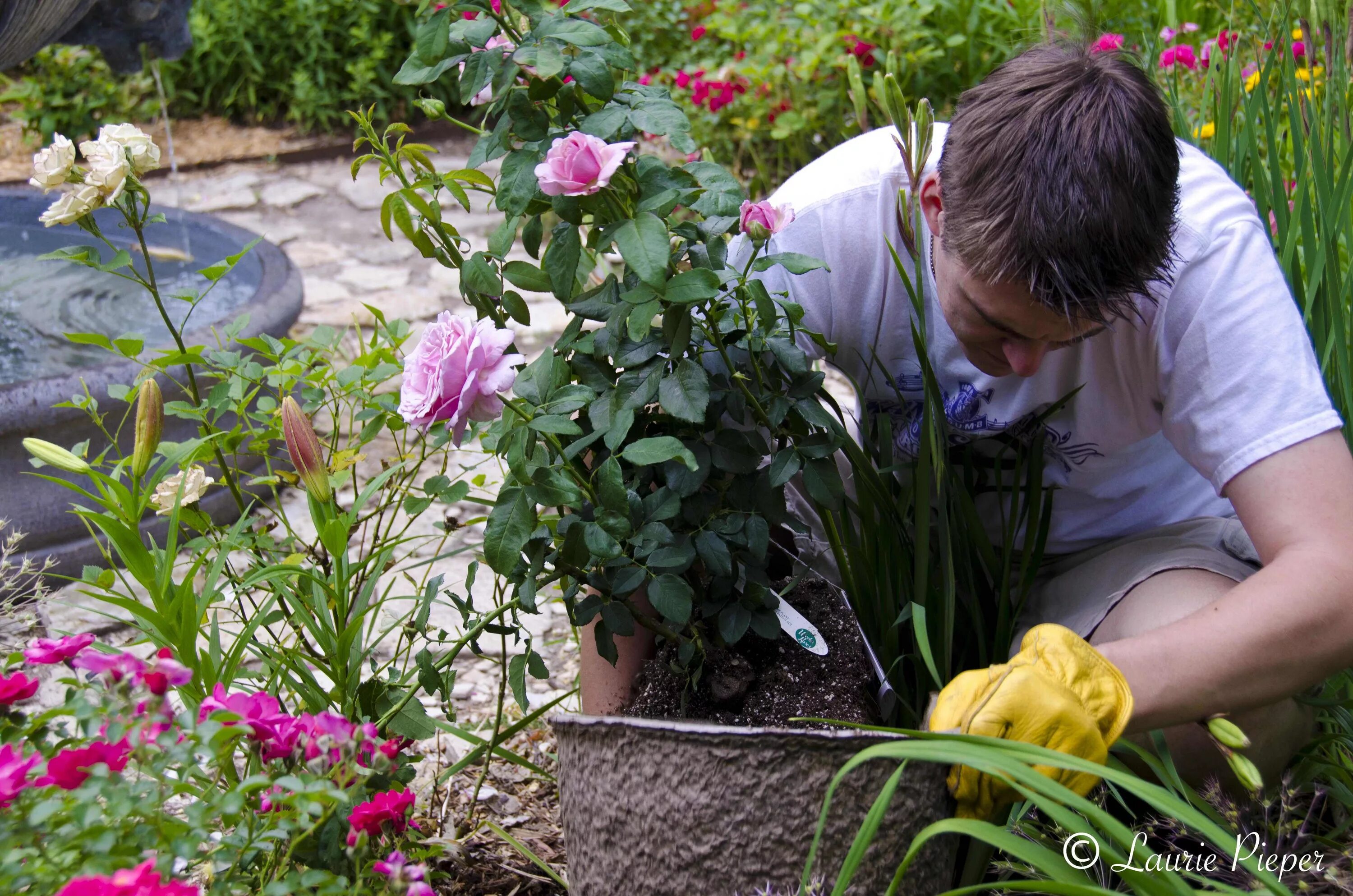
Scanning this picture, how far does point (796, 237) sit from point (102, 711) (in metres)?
1.02

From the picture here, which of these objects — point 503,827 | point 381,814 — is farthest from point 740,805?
point 503,827

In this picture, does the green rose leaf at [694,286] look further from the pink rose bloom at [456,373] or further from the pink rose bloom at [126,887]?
the pink rose bloom at [126,887]

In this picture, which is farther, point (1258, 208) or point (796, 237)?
point (1258, 208)

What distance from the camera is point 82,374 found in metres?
2.30

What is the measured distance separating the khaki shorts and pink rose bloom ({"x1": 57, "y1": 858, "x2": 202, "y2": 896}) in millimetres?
1066

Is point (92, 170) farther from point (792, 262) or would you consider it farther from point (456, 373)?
point (792, 262)

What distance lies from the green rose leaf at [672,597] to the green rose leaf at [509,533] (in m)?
0.15

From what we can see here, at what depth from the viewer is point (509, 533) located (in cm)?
108

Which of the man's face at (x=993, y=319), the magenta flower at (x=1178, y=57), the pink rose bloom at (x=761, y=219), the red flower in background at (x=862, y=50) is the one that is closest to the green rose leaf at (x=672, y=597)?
the pink rose bloom at (x=761, y=219)

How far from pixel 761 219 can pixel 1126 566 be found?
85cm

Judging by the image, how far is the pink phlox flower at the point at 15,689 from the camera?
0.89 metres

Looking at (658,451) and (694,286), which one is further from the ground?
(694,286)

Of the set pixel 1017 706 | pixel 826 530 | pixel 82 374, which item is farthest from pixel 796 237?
pixel 82 374

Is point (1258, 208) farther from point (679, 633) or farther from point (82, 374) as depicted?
point (82, 374)
